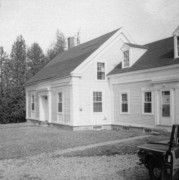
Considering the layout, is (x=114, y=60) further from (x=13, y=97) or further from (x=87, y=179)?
(x=13, y=97)

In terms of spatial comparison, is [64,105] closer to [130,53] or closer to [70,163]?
[130,53]

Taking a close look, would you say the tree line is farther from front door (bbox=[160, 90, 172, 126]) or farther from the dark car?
the dark car

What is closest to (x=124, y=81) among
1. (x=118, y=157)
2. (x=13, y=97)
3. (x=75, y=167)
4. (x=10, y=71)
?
(x=118, y=157)

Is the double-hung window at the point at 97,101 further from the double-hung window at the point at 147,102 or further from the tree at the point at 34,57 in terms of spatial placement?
the tree at the point at 34,57

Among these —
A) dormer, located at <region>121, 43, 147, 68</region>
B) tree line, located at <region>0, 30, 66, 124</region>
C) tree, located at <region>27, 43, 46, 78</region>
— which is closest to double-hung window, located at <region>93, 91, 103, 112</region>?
dormer, located at <region>121, 43, 147, 68</region>

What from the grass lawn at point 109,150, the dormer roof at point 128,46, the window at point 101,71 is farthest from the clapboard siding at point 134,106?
the grass lawn at point 109,150

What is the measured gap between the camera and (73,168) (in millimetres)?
7930

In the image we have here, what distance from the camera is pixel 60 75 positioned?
1983 centimetres

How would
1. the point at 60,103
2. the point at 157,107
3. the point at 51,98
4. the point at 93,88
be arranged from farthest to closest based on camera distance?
1. the point at 51,98
2. the point at 60,103
3. the point at 93,88
4. the point at 157,107

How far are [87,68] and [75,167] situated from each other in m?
11.9

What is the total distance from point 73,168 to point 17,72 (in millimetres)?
39638

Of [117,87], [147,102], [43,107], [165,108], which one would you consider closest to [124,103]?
[117,87]

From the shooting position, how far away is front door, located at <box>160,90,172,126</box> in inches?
592

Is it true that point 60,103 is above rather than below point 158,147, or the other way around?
above
